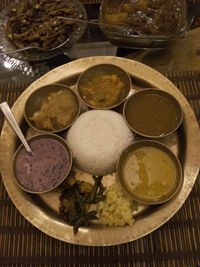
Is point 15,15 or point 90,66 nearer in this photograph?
point 90,66

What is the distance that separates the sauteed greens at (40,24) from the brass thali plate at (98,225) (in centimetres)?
38

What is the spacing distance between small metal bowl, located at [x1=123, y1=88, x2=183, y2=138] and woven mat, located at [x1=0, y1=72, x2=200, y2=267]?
459 mm

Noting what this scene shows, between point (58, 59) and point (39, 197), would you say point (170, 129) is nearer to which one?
point (39, 197)

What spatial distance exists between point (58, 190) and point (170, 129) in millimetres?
898

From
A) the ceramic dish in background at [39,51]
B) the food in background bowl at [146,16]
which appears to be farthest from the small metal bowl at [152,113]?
the ceramic dish in background at [39,51]

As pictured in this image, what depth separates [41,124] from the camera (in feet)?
7.57

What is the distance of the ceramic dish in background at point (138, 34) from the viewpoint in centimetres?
259

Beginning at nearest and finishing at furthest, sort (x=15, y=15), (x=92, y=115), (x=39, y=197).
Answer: (x=39, y=197)
(x=92, y=115)
(x=15, y=15)

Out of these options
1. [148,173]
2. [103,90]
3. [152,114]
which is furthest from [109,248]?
[103,90]

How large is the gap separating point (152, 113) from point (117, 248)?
3.19 feet

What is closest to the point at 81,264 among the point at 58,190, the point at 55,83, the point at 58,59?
the point at 58,190

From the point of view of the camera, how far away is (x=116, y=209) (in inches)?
79.9

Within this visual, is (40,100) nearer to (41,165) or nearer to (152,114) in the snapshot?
(41,165)

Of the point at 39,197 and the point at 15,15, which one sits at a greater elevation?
the point at 15,15
